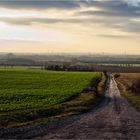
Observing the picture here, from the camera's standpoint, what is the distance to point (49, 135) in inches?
958

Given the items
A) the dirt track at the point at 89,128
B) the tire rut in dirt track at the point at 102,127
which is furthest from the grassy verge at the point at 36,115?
the tire rut in dirt track at the point at 102,127

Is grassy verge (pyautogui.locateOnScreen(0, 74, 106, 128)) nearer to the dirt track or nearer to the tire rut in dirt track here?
the dirt track

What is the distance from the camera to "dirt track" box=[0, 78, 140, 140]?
2436cm

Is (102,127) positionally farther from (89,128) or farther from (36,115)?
(36,115)

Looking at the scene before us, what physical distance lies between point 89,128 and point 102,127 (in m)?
1.01

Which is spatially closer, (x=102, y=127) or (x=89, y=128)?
(x=89, y=128)

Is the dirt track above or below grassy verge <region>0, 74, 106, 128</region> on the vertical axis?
below

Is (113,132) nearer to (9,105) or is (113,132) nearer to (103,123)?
(103,123)

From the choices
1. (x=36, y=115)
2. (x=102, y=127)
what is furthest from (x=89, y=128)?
(x=36, y=115)

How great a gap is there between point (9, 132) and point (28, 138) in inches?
90.0

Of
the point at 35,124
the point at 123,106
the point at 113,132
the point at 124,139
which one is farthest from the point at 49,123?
the point at 123,106

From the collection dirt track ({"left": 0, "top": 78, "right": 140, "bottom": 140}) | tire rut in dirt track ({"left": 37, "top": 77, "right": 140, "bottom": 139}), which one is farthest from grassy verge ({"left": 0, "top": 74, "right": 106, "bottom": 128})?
tire rut in dirt track ({"left": 37, "top": 77, "right": 140, "bottom": 139})

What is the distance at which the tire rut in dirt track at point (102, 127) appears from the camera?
2441 cm

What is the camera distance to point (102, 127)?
1091 inches
